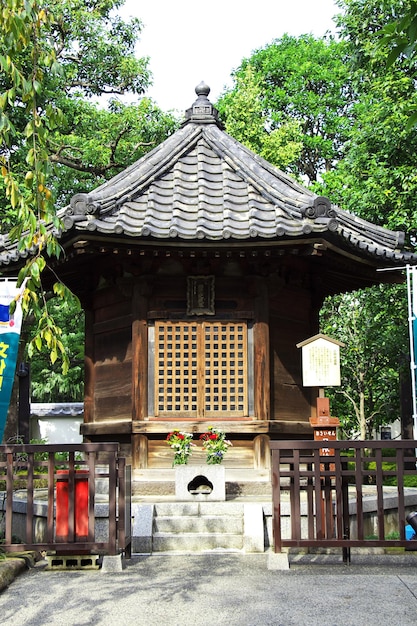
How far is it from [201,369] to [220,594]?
553 cm

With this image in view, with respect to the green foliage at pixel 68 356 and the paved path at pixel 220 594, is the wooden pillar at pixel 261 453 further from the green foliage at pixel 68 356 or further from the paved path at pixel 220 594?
the green foliage at pixel 68 356

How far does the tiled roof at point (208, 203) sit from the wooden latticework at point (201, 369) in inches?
73.4

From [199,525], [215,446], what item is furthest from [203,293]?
[199,525]

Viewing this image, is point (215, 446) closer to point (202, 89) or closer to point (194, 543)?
point (194, 543)

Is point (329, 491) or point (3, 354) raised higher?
point (3, 354)

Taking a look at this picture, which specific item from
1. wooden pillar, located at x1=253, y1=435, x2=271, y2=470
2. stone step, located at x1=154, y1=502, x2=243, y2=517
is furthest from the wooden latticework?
stone step, located at x1=154, y1=502, x2=243, y2=517

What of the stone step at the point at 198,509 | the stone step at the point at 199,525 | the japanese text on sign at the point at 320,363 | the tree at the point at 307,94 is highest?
Answer: the tree at the point at 307,94

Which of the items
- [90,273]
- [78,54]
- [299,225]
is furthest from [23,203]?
[78,54]

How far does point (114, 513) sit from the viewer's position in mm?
8234

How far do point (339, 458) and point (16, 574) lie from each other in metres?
3.90

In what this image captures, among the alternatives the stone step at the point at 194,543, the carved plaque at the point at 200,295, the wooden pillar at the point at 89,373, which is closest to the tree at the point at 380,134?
the carved plaque at the point at 200,295

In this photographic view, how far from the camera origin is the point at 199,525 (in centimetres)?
Answer: 976

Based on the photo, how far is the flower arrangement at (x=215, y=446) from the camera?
11062 millimetres

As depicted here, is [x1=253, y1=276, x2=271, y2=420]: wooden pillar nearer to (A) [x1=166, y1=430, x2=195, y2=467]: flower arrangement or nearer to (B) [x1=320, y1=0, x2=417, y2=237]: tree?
(A) [x1=166, y1=430, x2=195, y2=467]: flower arrangement
